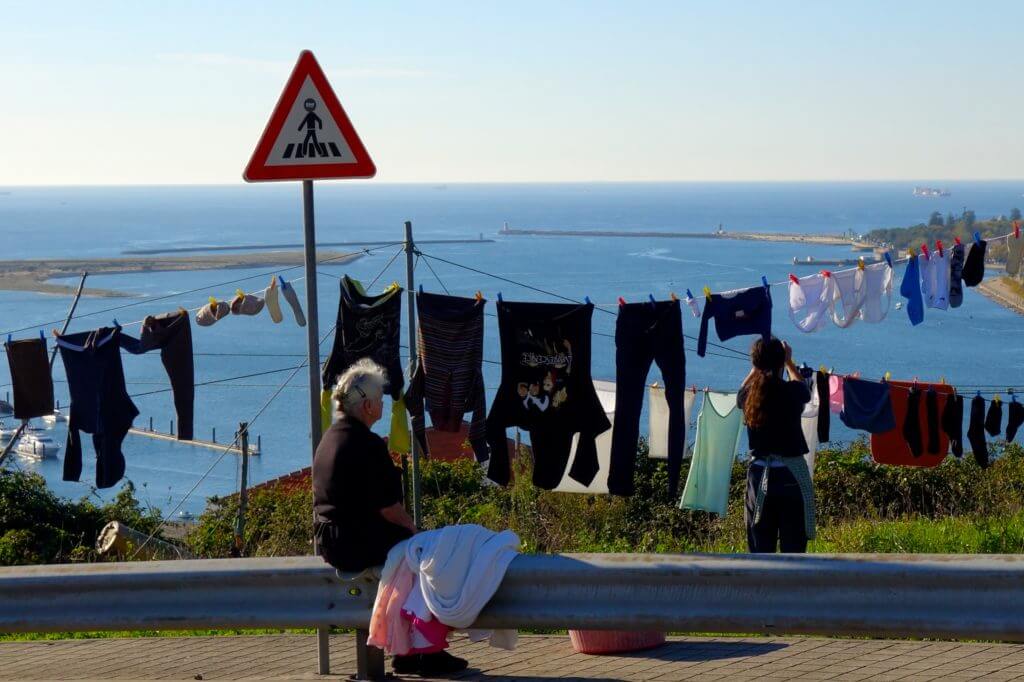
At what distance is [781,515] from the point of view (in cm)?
584

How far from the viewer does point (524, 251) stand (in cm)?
16650

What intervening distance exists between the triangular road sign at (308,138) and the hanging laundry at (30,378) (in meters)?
4.82

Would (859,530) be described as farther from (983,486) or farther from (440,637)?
(983,486)

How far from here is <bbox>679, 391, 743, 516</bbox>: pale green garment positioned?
30.8ft

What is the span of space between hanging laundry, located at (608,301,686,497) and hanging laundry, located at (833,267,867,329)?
1.98 m

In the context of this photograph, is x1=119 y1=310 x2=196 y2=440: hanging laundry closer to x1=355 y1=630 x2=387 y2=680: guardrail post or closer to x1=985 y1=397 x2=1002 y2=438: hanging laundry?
x1=355 y1=630 x2=387 y2=680: guardrail post

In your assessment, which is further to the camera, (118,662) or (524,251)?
(524,251)

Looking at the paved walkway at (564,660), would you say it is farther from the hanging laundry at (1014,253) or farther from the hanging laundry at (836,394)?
the hanging laundry at (836,394)

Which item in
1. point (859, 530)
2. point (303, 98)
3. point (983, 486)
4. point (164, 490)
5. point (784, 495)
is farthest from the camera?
point (164, 490)

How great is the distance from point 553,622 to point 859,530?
4.30 metres

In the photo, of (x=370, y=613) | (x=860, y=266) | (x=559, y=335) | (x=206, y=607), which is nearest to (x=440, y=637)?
(x=370, y=613)

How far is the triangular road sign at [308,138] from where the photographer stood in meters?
5.05

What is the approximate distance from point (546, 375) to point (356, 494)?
4132 mm

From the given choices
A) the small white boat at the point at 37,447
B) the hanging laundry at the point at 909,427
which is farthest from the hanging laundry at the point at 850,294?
the small white boat at the point at 37,447
